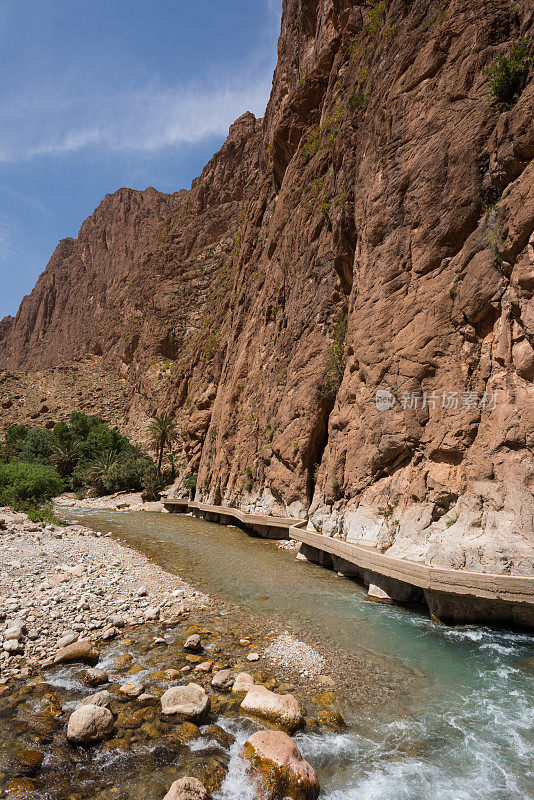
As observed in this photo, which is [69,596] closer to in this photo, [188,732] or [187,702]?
[187,702]

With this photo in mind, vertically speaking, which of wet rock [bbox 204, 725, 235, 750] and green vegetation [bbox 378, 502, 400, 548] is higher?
green vegetation [bbox 378, 502, 400, 548]

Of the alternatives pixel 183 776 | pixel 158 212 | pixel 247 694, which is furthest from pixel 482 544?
pixel 158 212

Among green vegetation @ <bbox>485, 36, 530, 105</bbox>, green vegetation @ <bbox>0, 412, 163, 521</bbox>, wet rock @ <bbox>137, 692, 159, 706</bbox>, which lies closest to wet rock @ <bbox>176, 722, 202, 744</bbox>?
wet rock @ <bbox>137, 692, 159, 706</bbox>

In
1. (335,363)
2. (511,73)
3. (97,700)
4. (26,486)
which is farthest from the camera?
(26,486)

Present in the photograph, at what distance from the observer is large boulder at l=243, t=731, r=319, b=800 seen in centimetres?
416

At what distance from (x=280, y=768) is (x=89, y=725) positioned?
2.18 meters

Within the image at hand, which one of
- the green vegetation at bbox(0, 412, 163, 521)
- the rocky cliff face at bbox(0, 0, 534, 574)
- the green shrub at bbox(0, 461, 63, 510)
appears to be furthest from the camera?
the green vegetation at bbox(0, 412, 163, 521)

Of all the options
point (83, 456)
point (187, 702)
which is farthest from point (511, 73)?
point (83, 456)

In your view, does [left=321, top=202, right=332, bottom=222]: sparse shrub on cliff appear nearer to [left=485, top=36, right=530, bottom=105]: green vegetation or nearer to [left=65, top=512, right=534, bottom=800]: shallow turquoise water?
[left=485, top=36, right=530, bottom=105]: green vegetation

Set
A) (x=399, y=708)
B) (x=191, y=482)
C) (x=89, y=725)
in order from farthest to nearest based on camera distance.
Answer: (x=191, y=482)
(x=399, y=708)
(x=89, y=725)

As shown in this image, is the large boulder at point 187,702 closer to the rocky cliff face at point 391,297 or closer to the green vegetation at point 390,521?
the rocky cliff face at point 391,297

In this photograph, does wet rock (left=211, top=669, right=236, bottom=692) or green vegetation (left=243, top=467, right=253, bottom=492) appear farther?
green vegetation (left=243, top=467, right=253, bottom=492)

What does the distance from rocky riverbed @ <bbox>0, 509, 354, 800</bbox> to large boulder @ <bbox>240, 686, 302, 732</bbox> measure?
0.05 ft

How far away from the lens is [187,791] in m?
3.93
